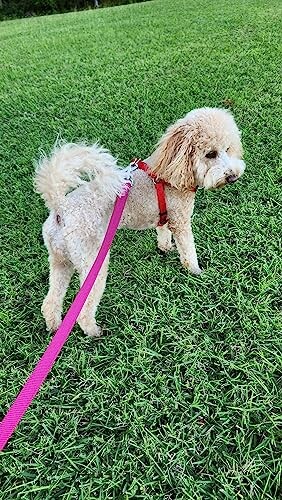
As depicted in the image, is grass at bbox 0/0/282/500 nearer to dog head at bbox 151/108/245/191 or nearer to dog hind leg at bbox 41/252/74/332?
dog hind leg at bbox 41/252/74/332

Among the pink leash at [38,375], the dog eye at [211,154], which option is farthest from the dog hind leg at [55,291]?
the dog eye at [211,154]

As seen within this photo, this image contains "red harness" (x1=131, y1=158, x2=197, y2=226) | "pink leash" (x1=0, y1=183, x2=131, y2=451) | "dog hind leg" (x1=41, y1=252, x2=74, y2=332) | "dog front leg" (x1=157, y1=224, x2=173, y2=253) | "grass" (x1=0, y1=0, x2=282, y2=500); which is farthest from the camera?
"dog front leg" (x1=157, y1=224, x2=173, y2=253)

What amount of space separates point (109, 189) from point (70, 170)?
232 millimetres

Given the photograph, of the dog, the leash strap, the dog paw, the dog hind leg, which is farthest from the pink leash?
the dog paw

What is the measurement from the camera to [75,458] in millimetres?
1791

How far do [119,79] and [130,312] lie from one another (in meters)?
4.08

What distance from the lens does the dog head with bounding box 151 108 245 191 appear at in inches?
91.7

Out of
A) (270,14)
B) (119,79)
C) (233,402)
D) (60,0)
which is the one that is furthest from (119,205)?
(60,0)

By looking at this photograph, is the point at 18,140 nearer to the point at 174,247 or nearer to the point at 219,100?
the point at 219,100

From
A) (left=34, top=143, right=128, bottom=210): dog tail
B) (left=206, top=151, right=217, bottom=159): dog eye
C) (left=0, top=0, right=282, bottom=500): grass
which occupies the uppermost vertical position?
(left=34, top=143, right=128, bottom=210): dog tail

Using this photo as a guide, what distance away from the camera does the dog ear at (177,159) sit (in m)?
2.32

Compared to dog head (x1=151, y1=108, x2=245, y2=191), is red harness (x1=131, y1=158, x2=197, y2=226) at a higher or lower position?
lower

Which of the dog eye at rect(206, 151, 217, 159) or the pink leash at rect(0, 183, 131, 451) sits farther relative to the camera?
the dog eye at rect(206, 151, 217, 159)

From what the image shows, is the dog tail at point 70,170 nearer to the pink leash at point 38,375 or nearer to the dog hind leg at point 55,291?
the dog hind leg at point 55,291
